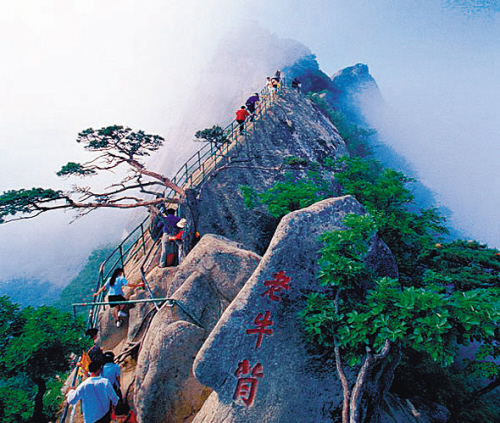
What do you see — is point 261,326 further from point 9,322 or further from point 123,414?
point 9,322

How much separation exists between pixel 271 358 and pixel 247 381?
0.43m

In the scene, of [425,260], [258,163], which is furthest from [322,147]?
[425,260]

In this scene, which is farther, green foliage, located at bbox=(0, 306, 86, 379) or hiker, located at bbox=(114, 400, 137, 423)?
hiker, located at bbox=(114, 400, 137, 423)

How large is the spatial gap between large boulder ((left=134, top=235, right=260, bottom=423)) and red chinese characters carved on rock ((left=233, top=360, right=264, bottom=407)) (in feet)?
5.51

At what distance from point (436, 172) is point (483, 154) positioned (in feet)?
47.7

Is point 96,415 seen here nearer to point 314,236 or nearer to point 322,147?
point 314,236

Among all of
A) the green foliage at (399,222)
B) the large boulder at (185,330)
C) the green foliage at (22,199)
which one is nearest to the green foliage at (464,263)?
the green foliage at (399,222)

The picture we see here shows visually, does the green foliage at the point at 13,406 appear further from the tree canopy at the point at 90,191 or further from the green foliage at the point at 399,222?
the green foliage at the point at 399,222

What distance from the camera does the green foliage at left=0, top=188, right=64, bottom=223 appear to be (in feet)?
21.2

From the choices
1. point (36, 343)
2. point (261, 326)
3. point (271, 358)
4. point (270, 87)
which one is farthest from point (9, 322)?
point (270, 87)

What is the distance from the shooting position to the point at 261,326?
356cm

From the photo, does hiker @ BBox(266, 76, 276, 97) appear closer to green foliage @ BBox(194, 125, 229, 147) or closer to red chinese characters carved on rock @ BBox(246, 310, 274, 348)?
green foliage @ BBox(194, 125, 229, 147)

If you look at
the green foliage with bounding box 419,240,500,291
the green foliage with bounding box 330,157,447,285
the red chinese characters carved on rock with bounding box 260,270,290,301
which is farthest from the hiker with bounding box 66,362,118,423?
the green foliage with bounding box 419,240,500,291

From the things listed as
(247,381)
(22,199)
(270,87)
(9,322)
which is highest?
(270,87)
